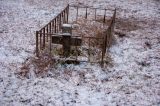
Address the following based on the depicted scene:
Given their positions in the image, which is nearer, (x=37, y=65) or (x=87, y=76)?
(x=87, y=76)

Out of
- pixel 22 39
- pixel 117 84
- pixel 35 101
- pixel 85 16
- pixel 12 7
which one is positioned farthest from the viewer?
pixel 12 7

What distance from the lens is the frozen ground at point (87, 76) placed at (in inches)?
277

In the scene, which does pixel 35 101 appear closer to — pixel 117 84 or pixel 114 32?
pixel 117 84

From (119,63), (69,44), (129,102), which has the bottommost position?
(129,102)

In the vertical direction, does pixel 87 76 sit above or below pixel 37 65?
below

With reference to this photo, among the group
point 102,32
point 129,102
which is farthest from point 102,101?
point 102,32

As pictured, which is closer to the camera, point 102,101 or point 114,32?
point 102,101

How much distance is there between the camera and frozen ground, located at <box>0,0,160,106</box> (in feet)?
23.1

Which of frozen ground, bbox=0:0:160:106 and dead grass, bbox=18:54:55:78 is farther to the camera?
dead grass, bbox=18:54:55:78

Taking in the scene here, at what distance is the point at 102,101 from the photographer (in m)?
7.00

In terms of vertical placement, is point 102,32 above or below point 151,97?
above

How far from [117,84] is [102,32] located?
3679 mm

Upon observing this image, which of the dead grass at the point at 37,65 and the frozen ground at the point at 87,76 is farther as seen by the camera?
the dead grass at the point at 37,65

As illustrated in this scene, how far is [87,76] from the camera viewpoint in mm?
8086
